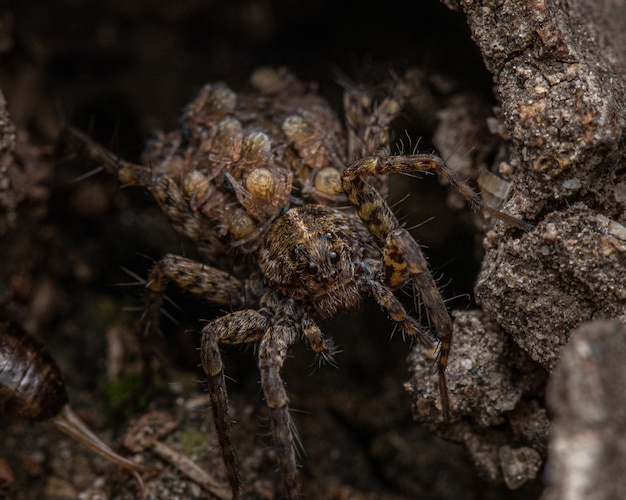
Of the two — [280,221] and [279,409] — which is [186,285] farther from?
[279,409]

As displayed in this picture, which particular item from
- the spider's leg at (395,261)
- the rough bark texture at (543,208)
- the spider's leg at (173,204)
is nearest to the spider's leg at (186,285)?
the spider's leg at (173,204)

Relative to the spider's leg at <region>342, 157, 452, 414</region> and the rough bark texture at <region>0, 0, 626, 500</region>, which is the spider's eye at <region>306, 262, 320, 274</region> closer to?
the spider's leg at <region>342, 157, 452, 414</region>

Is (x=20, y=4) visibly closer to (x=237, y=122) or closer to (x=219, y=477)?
(x=237, y=122)

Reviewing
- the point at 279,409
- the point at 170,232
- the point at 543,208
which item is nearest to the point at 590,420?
the point at 543,208

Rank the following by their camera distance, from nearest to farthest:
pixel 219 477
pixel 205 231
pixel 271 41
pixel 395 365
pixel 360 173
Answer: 1. pixel 360 173
2. pixel 219 477
3. pixel 205 231
4. pixel 395 365
5. pixel 271 41

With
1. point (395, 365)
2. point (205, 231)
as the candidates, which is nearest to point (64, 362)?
point (205, 231)
